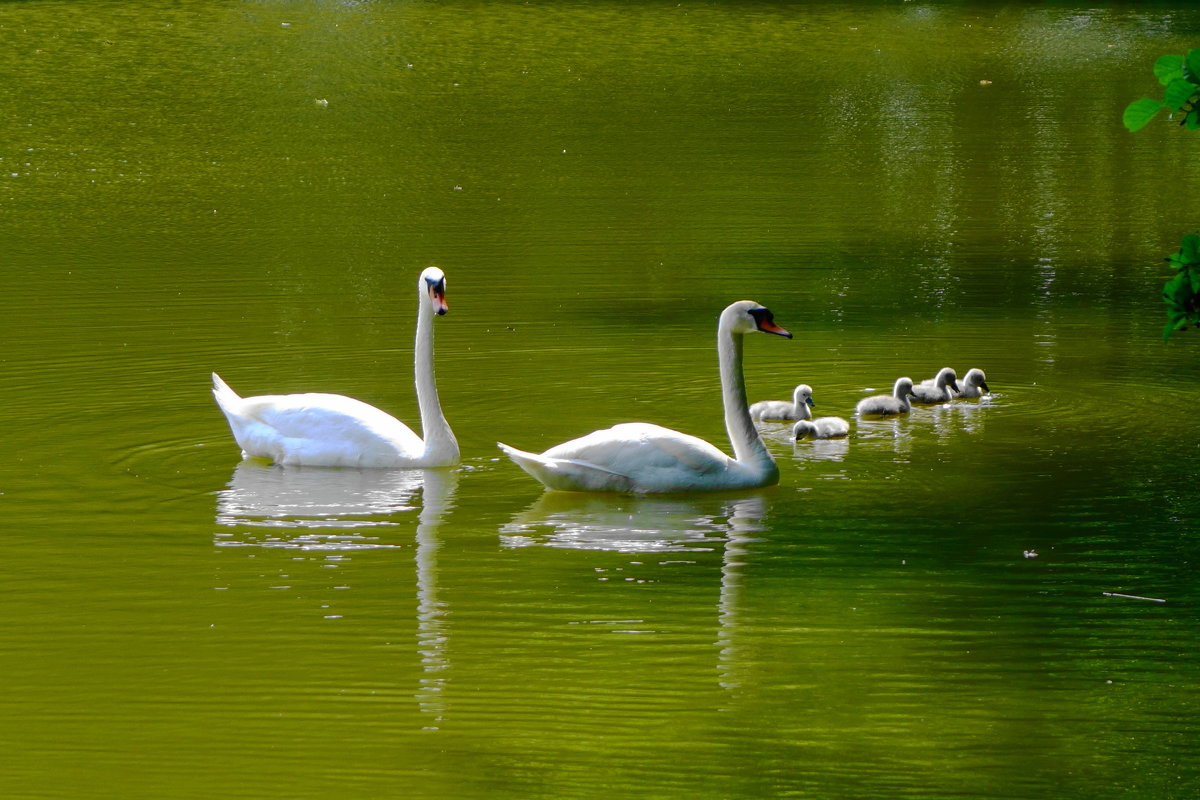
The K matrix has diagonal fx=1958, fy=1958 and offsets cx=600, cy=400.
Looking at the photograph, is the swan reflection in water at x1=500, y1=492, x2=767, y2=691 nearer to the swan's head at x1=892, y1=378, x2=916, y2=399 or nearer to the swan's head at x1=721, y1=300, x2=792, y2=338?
the swan's head at x1=721, y1=300, x2=792, y2=338

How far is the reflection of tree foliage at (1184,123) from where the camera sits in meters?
5.12

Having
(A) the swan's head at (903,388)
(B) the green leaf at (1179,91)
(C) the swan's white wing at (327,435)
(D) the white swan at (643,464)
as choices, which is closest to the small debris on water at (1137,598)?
(D) the white swan at (643,464)

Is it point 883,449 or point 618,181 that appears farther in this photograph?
point 618,181

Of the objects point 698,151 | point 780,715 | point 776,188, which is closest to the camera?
point 780,715

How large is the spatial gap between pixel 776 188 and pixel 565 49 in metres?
14.8

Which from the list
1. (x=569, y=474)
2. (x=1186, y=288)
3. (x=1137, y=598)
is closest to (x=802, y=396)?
(x=569, y=474)

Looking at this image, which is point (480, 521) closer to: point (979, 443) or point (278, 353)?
point (979, 443)

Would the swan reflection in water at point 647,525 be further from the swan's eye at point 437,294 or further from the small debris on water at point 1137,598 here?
the small debris on water at point 1137,598

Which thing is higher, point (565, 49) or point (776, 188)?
point (565, 49)

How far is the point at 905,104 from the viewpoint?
30062 mm

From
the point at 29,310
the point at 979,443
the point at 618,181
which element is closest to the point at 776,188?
the point at 618,181

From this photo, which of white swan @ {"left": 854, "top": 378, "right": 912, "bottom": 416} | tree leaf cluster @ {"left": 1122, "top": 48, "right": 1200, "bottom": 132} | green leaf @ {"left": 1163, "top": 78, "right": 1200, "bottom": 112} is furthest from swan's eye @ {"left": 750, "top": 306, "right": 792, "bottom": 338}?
green leaf @ {"left": 1163, "top": 78, "right": 1200, "bottom": 112}

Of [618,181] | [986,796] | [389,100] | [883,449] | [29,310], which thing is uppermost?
[389,100]

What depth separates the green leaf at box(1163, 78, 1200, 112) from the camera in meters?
5.12
